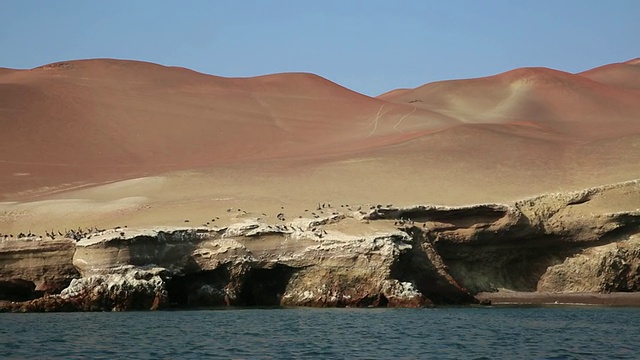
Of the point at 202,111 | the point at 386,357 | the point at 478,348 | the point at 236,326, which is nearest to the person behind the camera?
the point at 386,357

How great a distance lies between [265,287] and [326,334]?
9920mm

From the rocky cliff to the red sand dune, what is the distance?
10789 mm

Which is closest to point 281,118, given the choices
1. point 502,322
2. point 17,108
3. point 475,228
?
point 17,108

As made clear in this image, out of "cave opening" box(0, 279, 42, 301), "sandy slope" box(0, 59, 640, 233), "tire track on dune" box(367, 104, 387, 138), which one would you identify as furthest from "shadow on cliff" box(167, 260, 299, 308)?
"tire track on dune" box(367, 104, 387, 138)

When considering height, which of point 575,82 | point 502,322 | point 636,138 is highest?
point 575,82

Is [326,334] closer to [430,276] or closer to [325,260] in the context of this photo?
[325,260]

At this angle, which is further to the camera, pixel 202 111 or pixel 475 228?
pixel 202 111

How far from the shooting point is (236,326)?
86.2 ft

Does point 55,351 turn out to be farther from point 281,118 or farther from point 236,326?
point 281,118

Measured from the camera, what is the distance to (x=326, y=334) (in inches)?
961

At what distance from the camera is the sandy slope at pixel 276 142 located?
42094 millimetres

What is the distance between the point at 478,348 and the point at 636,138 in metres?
33.3

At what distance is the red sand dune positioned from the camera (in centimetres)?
5362

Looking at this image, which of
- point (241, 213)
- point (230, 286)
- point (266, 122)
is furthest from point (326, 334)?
point (266, 122)
